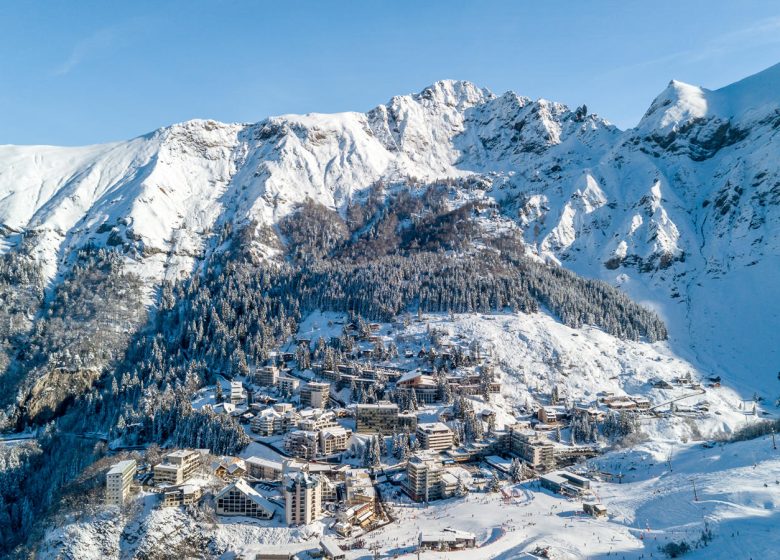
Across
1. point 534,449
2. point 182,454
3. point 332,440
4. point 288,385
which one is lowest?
point 534,449

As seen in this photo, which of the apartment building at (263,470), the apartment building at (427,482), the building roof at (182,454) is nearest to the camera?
the building roof at (182,454)

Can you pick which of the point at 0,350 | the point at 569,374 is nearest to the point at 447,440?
the point at 569,374

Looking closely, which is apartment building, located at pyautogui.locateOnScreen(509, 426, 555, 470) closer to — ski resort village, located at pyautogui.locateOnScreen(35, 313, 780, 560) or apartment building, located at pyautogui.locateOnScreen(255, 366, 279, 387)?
ski resort village, located at pyautogui.locateOnScreen(35, 313, 780, 560)

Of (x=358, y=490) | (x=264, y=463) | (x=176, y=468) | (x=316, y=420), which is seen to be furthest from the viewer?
(x=316, y=420)

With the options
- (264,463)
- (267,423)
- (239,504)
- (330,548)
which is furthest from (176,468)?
(267,423)

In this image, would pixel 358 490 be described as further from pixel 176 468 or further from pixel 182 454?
pixel 182 454

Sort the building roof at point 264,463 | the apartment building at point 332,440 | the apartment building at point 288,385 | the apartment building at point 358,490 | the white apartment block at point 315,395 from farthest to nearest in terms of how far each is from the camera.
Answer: the apartment building at point 288,385 < the white apartment block at point 315,395 < the apartment building at point 332,440 < the building roof at point 264,463 < the apartment building at point 358,490

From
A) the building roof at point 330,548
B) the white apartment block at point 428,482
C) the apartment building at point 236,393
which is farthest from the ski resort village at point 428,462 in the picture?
the apartment building at point 236,393

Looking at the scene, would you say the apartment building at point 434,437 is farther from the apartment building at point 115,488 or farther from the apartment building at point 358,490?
the apartment building at point 115,488
